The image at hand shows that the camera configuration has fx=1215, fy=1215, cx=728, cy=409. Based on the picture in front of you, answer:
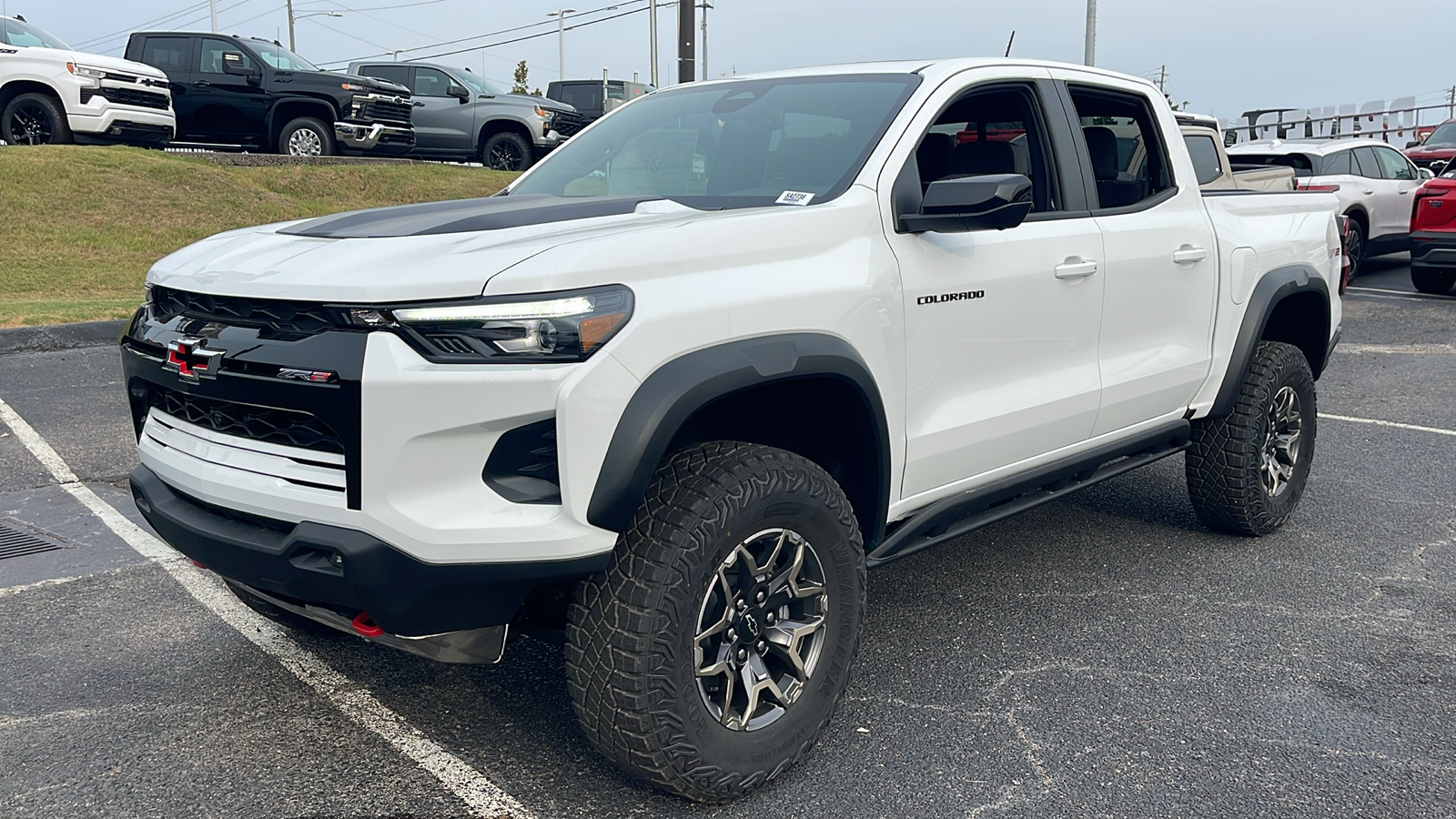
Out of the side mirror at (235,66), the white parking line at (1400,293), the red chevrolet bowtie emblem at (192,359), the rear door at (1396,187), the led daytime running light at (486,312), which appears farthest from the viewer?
the side mirror at (235,66)

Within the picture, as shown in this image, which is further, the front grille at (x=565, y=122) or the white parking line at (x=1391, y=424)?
the front grille at (x=565, y=122)

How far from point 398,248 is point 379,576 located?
0.76 metres

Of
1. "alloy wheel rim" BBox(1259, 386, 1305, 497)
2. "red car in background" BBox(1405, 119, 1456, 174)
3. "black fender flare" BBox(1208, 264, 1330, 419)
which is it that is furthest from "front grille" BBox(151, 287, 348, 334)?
"red car in background" BBox(1405, 119, 1456, 174)

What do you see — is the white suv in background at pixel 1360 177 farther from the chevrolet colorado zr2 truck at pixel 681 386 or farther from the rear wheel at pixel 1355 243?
the chevrolet colorado zr2 truck at pixel 681 386

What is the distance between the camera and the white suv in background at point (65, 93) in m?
13.8

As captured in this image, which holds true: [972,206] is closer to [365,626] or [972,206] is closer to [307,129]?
[365,626]

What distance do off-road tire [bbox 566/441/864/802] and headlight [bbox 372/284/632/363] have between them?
0.44 meters

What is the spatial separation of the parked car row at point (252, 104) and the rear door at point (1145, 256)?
1315 cm

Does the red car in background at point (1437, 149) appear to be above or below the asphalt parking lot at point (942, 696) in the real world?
above

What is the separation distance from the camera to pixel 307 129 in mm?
16562

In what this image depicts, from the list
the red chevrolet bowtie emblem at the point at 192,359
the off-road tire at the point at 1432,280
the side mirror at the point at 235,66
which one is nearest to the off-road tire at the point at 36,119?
the side mirror at the point at 235,66

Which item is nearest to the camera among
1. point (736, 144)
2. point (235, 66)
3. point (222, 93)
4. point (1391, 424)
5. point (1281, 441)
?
point (736, 144)

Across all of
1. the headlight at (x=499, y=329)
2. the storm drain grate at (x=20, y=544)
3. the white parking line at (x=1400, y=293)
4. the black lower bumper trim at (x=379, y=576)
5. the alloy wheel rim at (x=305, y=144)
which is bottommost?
the storm drain grate at (x=20, y=544)

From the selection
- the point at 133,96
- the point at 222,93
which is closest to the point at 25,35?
the point at 133,96
